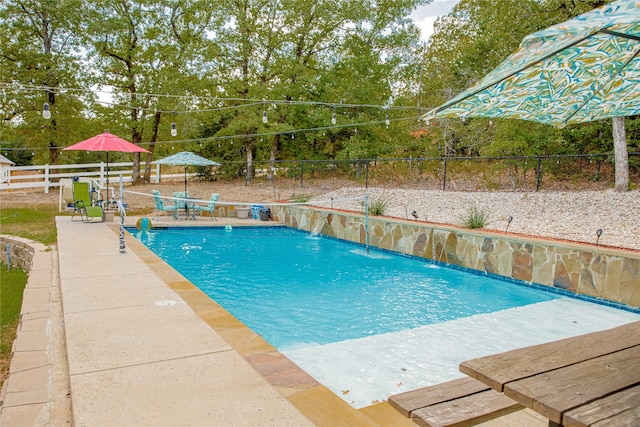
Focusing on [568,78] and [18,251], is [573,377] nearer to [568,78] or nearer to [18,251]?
[568,78]

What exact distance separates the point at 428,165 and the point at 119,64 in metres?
14.6

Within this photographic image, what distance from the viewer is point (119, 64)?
20359 millimetres

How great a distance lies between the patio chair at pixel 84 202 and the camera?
1112 cm

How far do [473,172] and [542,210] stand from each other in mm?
5408

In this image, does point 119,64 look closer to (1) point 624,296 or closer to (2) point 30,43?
(2) point 30,43

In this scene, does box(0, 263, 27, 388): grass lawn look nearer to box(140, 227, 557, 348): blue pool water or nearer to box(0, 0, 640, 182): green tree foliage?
box(140, 227, 557, 348): blue pool water

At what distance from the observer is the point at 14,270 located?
26.4 feet

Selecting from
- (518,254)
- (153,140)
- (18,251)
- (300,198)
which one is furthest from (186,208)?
(153,140)

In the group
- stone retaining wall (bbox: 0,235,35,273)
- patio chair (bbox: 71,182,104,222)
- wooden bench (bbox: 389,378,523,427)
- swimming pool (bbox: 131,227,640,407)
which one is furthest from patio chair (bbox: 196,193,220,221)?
wooden bench (bbox: 389,378,523,427)

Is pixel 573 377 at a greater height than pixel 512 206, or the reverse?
pixel 512 206

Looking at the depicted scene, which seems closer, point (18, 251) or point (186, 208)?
point (18, 251)

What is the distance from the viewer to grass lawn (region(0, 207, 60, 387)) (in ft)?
14.1

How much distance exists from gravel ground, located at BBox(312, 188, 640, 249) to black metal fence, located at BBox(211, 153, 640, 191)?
100 centimetres

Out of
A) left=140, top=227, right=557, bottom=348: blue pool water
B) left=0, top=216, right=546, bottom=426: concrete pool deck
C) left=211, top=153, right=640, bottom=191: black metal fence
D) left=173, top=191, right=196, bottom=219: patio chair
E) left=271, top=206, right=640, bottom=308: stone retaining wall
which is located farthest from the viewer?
left=173, top=191, right=196, bottom=219: patio chair
